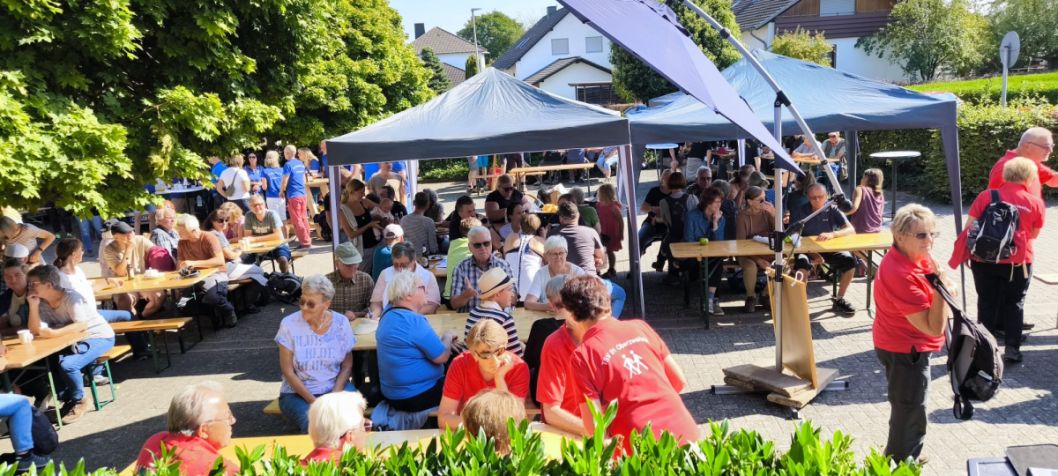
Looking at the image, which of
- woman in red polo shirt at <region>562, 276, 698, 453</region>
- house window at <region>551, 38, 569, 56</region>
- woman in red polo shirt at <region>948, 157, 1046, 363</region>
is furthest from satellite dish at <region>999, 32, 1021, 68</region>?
house window at <region>551, 38, 569, 56</region>

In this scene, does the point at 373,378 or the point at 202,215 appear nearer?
the point at 373,378

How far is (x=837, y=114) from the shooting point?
7.79 m

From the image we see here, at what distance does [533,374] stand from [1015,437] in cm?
310

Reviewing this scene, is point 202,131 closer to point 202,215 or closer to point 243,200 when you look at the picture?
point 243,200

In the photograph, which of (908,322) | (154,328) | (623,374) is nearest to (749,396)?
(908,322)

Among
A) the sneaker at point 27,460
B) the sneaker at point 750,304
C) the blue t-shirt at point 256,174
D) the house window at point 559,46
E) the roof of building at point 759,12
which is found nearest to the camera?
the sneaker at point 27,460

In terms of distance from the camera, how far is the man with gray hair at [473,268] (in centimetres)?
624

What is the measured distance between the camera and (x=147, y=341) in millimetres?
8062

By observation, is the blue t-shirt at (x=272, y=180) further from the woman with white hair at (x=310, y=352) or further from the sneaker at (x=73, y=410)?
the woman with white hair at (x=310, y=352)

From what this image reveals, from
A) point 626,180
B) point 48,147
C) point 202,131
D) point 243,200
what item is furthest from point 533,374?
point 243,200

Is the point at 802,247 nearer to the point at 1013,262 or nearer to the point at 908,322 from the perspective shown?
the point at 1013,262

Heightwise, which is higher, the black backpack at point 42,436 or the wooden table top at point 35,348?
the wooden table top at point 35,348

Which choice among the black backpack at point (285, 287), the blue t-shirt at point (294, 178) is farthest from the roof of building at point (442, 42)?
the black backpack at point (285, 287)

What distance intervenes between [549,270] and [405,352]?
1680mm
